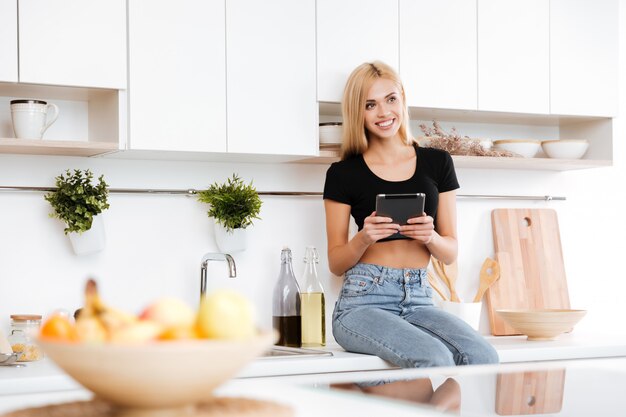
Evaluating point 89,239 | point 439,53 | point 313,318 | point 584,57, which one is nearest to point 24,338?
point 89,239

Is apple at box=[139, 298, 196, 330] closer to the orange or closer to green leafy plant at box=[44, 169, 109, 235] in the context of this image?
the orange

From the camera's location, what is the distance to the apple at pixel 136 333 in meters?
0.79

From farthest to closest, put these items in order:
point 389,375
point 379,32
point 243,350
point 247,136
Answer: point 379,32, point 247,136, point 389,375, point 243,350

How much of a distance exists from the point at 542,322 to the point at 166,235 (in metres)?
1.34

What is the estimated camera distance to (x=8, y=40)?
2.65m

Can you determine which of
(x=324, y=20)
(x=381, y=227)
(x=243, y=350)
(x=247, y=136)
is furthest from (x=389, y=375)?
(x=324, y=20)

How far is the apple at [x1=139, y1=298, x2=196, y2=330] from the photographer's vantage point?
0.81m

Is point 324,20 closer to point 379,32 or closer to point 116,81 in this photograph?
point 379,32

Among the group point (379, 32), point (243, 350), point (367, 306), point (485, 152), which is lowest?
point (367, 306)

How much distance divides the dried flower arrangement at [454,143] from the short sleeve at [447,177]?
0.17m

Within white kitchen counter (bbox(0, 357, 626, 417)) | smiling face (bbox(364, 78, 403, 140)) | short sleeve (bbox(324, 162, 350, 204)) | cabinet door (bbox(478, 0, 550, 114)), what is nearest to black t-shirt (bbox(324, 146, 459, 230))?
short sleeve (bbox(324, 162, 350, 204))

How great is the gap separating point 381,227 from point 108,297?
0.93 meters

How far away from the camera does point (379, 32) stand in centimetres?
316

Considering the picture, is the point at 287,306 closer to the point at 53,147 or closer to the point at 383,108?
the point at 383,108
